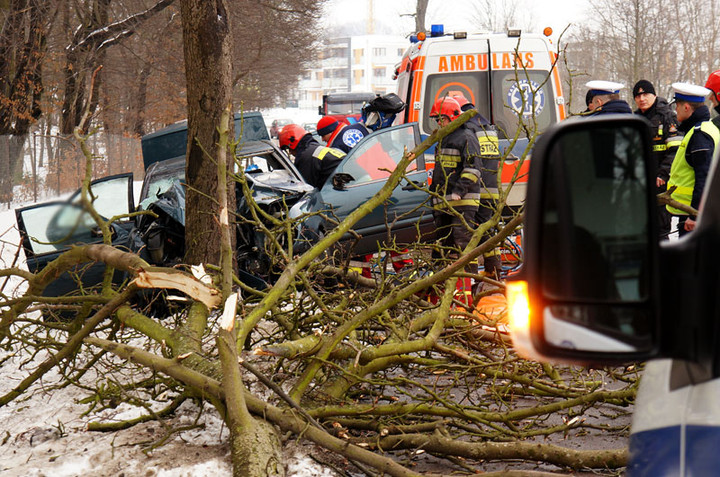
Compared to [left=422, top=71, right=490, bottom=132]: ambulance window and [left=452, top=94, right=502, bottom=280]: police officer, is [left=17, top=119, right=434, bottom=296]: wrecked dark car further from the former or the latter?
[left=422, top=71, right=490, bottom=132]: ambulance window

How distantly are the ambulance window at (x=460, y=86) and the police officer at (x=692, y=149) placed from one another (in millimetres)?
2736

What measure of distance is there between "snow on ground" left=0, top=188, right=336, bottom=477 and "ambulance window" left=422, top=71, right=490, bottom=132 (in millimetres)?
5744

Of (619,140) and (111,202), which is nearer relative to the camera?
(619,140)

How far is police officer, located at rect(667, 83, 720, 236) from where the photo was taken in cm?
612

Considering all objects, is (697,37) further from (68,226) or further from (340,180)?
(68,226)

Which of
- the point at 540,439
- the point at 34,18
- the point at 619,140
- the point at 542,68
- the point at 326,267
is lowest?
the point at 540,439

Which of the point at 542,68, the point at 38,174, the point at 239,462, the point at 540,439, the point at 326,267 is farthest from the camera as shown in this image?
the point at 38,174

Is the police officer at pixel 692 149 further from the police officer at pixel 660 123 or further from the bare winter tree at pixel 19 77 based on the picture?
the bare winter tree at pixel 19 77

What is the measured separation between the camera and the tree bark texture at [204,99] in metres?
6.09

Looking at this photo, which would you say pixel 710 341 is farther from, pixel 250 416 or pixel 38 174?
pixel 38 174

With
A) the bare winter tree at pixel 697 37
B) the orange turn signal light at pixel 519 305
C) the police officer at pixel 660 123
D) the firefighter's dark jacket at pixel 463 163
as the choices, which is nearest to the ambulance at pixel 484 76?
the police officer at pixel 660 123

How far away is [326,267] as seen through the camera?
5191 millimetres

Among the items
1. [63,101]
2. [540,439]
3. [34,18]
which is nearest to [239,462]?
[540,439]

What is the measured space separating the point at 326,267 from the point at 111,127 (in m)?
28.5
